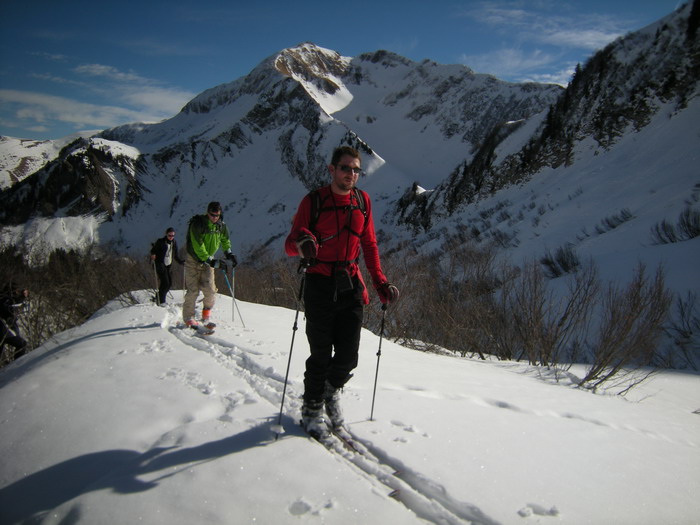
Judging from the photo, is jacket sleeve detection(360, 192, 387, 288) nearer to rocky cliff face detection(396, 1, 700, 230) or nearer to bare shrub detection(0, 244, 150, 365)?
bare shrub detection(0, 244, 150, 365)

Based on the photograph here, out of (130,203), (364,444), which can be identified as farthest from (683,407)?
(130,203)

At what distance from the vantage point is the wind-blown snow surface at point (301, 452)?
1.96 meters

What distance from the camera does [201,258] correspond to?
5992 mm

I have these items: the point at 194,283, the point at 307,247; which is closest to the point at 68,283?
the point at 194,283

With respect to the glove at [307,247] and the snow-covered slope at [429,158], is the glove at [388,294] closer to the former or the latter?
the glove at [307,247]

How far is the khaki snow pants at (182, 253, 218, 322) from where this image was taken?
6.00 metres

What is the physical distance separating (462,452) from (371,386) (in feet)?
4.60

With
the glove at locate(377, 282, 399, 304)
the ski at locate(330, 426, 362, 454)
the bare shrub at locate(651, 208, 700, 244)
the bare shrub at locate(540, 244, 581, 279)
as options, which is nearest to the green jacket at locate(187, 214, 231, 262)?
the glove at locate(377, 282, 399, 304)

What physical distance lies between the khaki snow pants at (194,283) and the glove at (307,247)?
4.10 meters

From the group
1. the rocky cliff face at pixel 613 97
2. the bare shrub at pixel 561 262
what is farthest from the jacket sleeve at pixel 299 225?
the rocky cliff face at pixel 613 97

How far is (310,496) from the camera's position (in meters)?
2.02

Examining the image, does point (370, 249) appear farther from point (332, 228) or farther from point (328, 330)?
point (328, 330)

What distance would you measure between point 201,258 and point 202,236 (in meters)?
0.37

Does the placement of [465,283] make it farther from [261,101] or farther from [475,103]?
[261,101]
